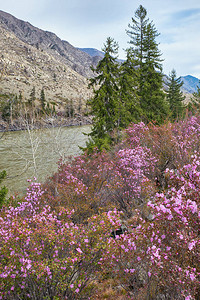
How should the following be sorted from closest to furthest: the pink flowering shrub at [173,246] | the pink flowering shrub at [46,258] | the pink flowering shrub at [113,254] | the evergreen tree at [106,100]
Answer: the pink flowering shrub at [173,246], the pink flowering shrub at [113,254], the pink flowering shrub at [46,258], the evergreen tree at [106,100]

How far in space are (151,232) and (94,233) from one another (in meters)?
1.15

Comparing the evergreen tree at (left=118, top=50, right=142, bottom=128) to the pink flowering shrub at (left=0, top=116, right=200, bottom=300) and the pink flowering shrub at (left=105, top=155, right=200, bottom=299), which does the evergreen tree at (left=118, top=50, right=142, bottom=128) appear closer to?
the pink flowering shrub at (left=0, top=116, right=200, bottom=300)

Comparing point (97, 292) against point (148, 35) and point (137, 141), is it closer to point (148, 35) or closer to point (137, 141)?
point (137, 141)

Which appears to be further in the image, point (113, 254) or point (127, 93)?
point (127, 93)

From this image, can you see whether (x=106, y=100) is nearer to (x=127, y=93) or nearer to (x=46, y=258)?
(x=127, y=93)

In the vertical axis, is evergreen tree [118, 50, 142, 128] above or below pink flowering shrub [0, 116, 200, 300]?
above

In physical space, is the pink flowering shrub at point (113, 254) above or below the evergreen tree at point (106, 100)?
below

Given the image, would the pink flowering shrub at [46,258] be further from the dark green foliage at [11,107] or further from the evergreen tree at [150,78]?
the evergreen tree at [150,78]

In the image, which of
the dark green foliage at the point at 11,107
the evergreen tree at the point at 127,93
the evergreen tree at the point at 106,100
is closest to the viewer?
the dark green foliage at the point at 11,107

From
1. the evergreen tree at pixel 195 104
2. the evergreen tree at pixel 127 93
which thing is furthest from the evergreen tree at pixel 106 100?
the evergreen tree at pixel 195 104

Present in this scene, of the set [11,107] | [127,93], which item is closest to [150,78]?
[127,93]

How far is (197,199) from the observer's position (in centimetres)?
313

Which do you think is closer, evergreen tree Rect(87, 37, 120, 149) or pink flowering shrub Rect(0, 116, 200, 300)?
pink flowering shrub Rect(0, 116, 200, 300)

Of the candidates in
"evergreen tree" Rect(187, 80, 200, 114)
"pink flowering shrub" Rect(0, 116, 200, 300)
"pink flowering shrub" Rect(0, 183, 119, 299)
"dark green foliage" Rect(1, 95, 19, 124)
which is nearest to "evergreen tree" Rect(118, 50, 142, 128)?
"evergreen tree" Rect(187, 80, 200, 114)
